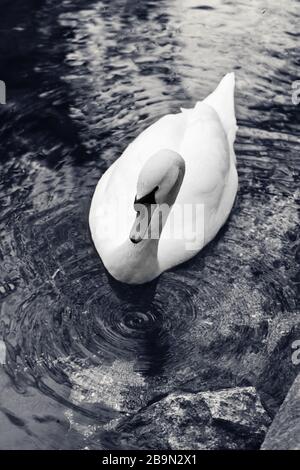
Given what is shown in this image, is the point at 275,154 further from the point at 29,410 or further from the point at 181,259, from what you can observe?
the point at 29,410

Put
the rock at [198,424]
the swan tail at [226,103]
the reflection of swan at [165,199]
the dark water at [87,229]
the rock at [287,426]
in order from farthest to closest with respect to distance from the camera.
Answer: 1. the swan tail at [226,103]
2. the reflection of swan at [165,199]
3. the dark water at [87,229]
4. the rock at [198,424]
5. the rock at [287,426]

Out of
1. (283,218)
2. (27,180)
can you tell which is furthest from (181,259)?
(27,180)

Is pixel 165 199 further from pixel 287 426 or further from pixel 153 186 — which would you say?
pixel 287 426

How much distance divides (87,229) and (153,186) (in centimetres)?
147

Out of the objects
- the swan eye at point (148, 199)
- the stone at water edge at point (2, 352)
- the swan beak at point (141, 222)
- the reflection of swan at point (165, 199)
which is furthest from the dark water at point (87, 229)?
the swan eye at point (148, 199)

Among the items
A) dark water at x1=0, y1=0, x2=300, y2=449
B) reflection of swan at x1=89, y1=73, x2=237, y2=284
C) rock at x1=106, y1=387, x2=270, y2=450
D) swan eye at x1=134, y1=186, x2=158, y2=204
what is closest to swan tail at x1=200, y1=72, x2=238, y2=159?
dark water at x1=0, y1=0, x2=300, y2=449

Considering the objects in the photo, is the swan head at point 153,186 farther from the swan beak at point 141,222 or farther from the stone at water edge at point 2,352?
Result: the stone at water edge at point 2,352

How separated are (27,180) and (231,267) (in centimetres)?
211

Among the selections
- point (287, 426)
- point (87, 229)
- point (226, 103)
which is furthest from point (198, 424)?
point (226, 103)

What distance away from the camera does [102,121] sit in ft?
33.0

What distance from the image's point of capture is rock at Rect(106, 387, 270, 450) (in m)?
7.05

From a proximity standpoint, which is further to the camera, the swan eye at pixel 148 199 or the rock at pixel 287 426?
the swan eye at pixel 148 199

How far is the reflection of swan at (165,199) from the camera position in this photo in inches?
308

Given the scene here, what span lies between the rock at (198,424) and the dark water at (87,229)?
13 cm
